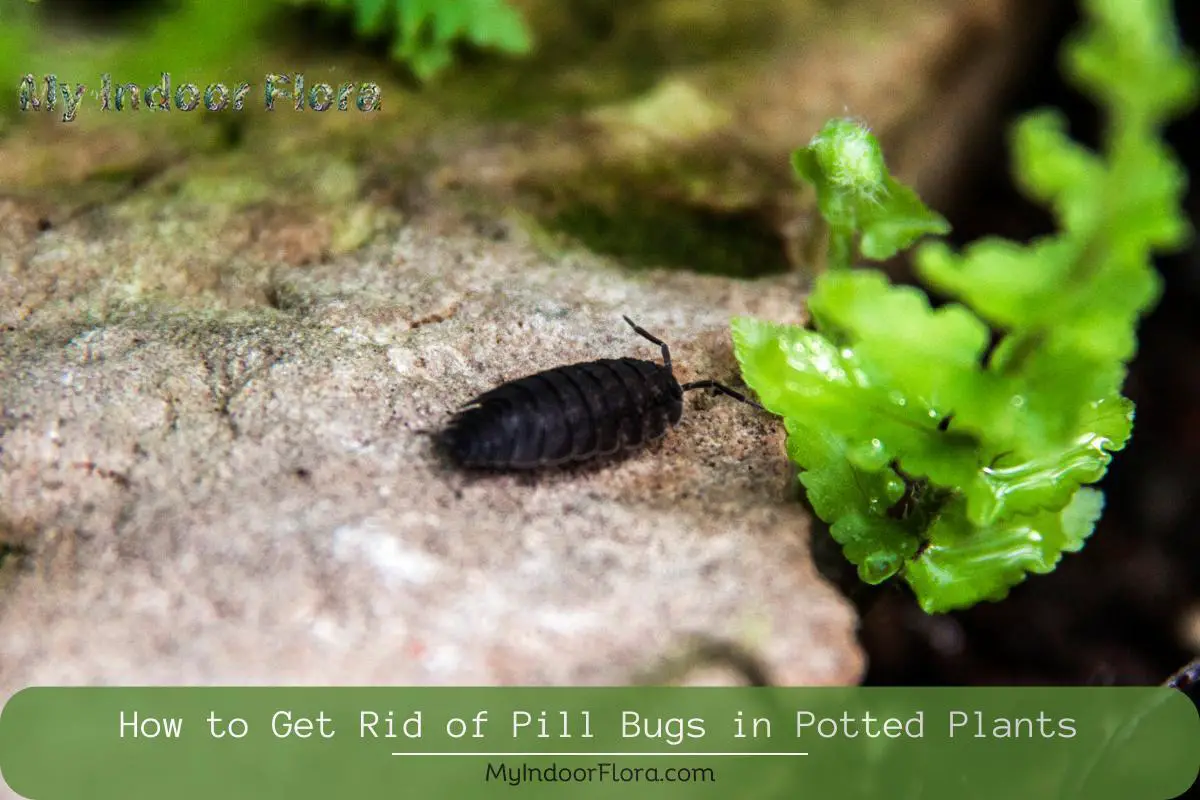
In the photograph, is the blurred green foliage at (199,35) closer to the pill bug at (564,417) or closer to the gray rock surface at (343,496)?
the gray rock surface at (343,496)

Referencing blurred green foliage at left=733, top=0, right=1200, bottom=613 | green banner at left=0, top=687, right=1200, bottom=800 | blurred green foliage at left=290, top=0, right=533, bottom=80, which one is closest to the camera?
blurred green foliage at left=733, top=0, right=1200, bottom=613

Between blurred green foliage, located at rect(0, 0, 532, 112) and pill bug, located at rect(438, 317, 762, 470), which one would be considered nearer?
pill bug, located at rect(438, 317, 762, 470)

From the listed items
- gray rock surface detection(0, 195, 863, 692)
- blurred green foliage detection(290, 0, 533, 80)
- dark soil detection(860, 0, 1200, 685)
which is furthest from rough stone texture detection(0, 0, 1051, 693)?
dark soil detection(860, 0, 1200, 685)

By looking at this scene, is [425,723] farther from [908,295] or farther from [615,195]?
[615,195]

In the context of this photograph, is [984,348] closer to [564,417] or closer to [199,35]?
[564,417]

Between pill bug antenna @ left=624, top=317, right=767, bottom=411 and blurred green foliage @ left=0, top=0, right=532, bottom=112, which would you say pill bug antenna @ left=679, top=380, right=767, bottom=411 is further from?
blurred green foliage @ left=0, top=0, right=532, bottom=112
